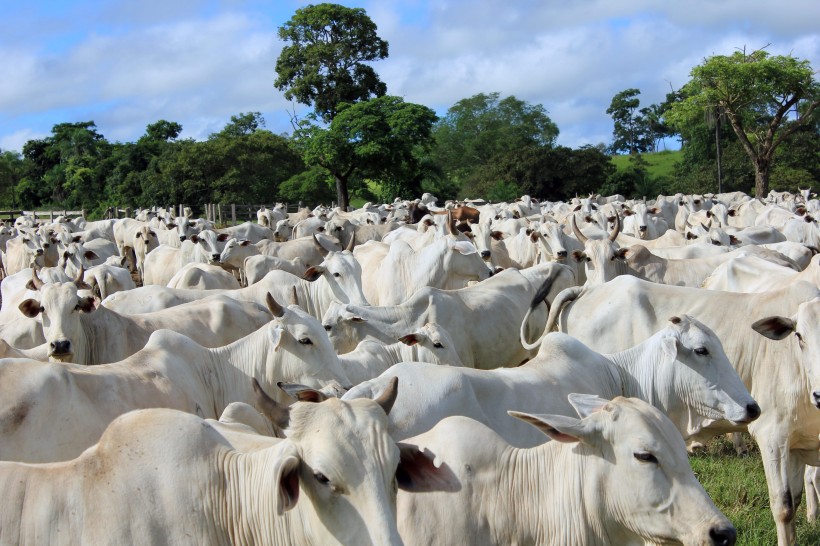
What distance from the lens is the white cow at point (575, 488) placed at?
11.8ft

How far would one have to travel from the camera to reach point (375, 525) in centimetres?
295

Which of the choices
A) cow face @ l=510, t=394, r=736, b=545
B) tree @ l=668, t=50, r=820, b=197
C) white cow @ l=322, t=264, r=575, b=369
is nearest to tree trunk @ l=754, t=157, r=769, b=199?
tree @ l=668, t=50, r=820, b=197

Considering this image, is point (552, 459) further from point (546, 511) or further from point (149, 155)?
point (149, 155)

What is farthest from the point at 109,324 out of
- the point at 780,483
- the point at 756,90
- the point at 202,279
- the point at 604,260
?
the point at 756,90

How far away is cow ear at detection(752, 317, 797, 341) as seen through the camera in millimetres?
6258

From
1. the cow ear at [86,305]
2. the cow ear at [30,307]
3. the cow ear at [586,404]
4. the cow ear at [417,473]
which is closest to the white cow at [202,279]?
the cow ear at [30,307]

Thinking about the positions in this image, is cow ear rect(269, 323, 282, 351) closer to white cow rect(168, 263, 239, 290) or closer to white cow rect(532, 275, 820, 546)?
white cow rect(532, 275, 820, 546)

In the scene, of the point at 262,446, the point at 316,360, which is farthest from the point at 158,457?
the point at 316,360

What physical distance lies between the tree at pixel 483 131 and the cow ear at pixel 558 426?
62833mm

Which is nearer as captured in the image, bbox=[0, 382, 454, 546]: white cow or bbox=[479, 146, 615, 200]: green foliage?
bbox=[0, 382, 454, 546]: white cow

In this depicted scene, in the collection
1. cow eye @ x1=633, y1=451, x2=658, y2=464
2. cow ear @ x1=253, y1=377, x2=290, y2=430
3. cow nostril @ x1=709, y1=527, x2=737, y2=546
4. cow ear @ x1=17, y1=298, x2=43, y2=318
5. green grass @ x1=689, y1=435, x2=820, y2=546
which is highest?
cow ear @ x1=253, y1=377, x2=290, y2=430

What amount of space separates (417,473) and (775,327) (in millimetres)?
3909

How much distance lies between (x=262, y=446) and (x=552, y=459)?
1274mm

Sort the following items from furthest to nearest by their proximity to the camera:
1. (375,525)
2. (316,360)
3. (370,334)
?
(370,334) < (316,360) < (375,525)
